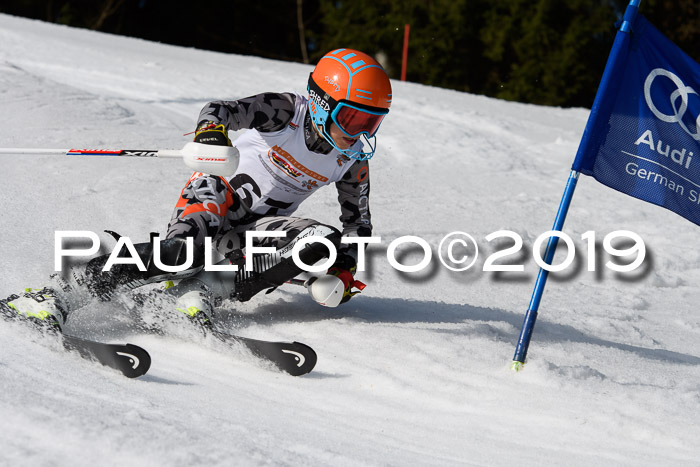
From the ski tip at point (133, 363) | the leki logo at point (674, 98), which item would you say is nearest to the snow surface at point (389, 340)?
the ski tip at point (133, 363)

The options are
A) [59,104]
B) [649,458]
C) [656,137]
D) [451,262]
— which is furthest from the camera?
[59,104]

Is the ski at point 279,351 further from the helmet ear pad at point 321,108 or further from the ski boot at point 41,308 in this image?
the helmet ear pad at point 321,108

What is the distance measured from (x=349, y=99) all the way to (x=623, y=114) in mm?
1279

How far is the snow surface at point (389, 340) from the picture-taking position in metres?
2.61

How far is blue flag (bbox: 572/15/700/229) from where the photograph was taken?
3.83 metres

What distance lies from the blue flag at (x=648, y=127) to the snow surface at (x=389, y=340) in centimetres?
90

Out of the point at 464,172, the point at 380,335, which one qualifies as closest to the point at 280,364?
the point at 380,335

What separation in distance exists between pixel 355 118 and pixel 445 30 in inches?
769

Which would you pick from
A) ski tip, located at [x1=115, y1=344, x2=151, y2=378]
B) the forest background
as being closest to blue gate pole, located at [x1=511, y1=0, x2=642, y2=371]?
ski tip, located at [x1=115, y1=344, x2=151, y2=378]

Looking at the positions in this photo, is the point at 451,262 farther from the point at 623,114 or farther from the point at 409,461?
the point at 409,461

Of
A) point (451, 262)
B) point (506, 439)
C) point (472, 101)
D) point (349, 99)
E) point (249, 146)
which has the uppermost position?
point (349, 99)

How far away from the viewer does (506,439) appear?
303 cm

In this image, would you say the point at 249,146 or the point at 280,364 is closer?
the point at 280,364

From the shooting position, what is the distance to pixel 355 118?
389 cm
